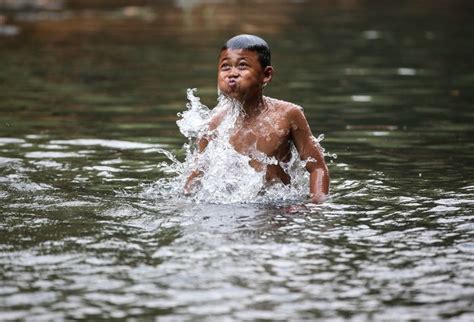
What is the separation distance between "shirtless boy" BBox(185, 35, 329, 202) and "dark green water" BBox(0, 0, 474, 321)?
0.39m

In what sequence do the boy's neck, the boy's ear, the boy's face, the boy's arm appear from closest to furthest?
the boy's face < the boy's ear < the boy's arm < the boy's neck

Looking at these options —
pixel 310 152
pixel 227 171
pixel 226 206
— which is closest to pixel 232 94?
pixel 227 171

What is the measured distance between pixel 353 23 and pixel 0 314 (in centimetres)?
2195

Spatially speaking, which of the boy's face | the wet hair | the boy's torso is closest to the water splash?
the boy's torso

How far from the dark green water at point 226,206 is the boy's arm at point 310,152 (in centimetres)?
22

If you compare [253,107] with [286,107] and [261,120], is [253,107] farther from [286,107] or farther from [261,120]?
[286,107]

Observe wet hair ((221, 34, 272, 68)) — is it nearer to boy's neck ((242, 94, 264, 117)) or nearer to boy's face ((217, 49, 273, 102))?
boy's face ((217, 49, 273, 102))

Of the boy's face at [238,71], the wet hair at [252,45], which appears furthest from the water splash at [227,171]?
the wet hair at [252,45]

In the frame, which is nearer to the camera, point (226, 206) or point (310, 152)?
point (226, 206)

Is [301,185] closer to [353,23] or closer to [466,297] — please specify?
[466,297]

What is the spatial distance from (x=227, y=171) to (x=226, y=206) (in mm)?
524

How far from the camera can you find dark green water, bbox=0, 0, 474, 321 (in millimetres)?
4969

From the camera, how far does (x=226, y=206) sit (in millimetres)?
7020

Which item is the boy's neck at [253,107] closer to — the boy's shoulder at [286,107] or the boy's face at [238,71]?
the boy's shoulder at [286,107]
